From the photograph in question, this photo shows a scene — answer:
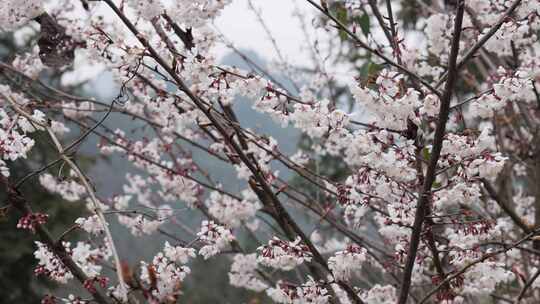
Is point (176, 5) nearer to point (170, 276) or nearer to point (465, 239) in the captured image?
point (170, 276)

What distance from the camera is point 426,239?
1997mm

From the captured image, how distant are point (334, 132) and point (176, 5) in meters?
0.93

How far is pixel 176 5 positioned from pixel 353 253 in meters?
1.32

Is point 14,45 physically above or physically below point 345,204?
above

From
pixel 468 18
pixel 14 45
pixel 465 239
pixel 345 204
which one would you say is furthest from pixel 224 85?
pixel 14 45

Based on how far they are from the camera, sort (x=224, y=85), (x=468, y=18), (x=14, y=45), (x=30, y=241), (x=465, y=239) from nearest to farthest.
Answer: (x=224, y=85)
(x=465, y=239)
(x=468, y=18)
(x=30, y=241)
(x=14, y=45)

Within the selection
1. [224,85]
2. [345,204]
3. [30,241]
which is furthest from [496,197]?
[30,241]

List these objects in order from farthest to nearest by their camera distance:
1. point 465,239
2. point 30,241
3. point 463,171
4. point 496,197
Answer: point 30,241 < point 496,197 < point 465,239 < point 463,171

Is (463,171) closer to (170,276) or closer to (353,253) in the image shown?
(353,253)

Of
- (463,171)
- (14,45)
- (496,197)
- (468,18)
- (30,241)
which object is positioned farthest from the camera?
(14,45)

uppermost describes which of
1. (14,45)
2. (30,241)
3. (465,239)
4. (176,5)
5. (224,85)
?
(14,45)

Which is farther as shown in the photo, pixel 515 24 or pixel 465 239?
pixel 465 239

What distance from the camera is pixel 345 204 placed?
2066 millimetres

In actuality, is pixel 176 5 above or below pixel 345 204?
above
